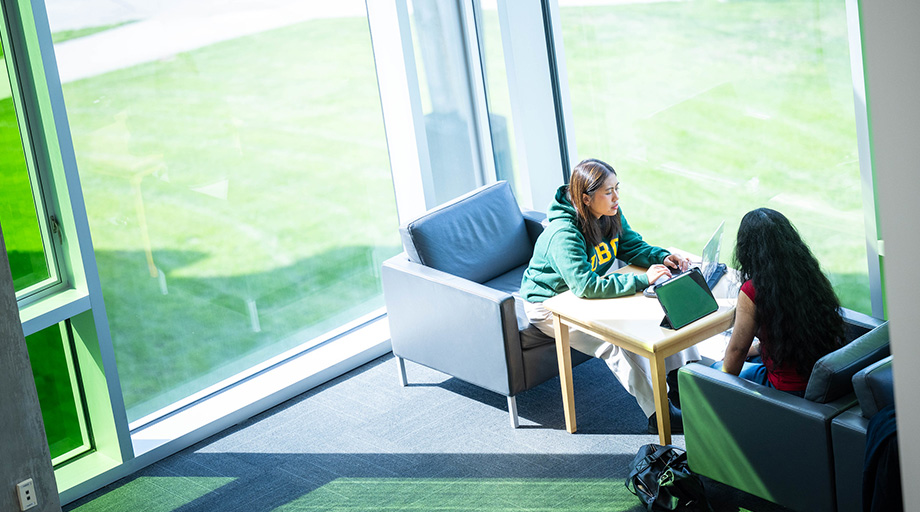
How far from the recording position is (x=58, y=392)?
15.2 ft

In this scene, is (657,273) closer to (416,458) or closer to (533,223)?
(533,223)

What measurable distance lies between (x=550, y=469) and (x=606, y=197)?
1251 mm

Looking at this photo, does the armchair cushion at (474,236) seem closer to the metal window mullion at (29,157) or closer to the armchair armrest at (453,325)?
the armchair armrest at (453,325)

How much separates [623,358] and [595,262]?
47 centimetres

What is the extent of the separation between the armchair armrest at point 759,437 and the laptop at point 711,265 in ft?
1.65

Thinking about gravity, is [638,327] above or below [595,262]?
below

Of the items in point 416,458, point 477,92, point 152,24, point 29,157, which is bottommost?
point 416,458

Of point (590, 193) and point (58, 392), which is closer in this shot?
point (590, 193)

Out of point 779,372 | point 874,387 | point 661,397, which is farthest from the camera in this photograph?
point 661,397

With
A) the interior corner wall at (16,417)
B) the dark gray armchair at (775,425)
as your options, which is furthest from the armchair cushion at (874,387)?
the interior corner wall at (16,417)

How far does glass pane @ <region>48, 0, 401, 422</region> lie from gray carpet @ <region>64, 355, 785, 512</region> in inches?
22.9

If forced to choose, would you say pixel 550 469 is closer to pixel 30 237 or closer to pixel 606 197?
pixel 606 197

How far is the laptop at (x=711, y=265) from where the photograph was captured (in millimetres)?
3898

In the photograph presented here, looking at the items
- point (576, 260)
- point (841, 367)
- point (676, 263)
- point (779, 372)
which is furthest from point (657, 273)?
point (841, 367)
